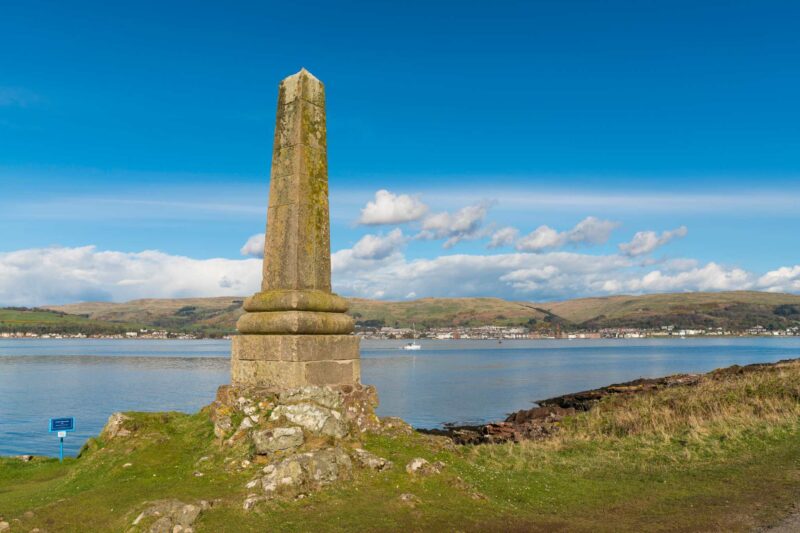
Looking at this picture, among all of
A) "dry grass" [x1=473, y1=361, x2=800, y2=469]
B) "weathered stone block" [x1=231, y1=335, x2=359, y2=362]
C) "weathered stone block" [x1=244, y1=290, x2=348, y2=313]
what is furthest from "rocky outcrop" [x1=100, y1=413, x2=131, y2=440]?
"dry grass" [x1=473, y1=361, x2=800, y2=469]

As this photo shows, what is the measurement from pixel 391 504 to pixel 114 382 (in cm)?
6314

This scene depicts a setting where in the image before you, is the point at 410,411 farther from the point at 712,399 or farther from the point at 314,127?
the point at 314,127

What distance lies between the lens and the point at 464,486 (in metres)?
9.60

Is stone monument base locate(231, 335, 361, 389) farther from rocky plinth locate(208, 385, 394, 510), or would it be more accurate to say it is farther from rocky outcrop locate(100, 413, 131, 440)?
rocky outcrop locate(100, 413, 131, 440)

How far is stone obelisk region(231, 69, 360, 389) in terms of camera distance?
11.6m

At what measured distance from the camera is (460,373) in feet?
268

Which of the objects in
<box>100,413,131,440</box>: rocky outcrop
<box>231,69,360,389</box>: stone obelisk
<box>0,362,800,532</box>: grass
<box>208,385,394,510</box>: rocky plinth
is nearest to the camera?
<box>0,362,800,532</box>: grass

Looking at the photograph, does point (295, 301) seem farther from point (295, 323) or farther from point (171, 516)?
point (171, 516)

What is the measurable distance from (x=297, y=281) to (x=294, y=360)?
1594mm

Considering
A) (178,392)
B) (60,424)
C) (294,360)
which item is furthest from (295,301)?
(178,392)

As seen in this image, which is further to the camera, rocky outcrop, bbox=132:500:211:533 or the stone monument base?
the stone monument base

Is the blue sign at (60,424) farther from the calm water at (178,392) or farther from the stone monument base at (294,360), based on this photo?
the calm water at (178,392)

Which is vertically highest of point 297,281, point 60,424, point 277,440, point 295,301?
point 297,281

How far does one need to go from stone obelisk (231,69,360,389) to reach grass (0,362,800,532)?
5.21 ft
